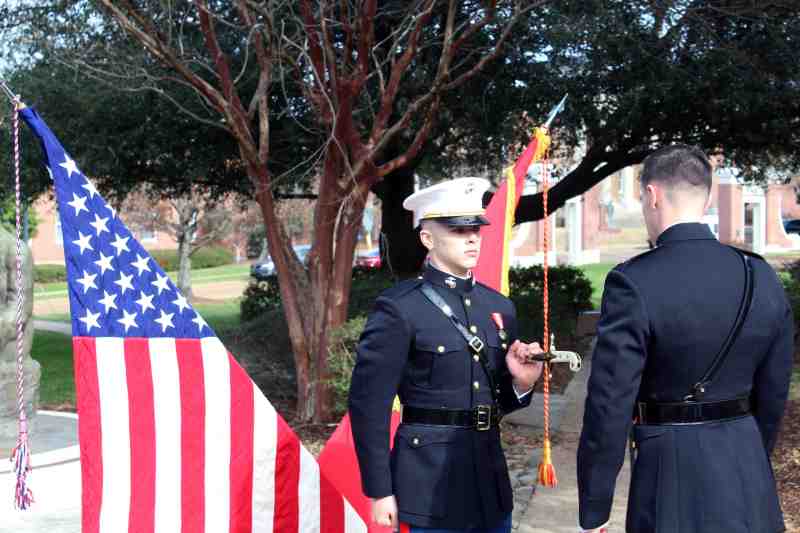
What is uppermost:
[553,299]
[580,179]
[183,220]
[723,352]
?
[580,179]

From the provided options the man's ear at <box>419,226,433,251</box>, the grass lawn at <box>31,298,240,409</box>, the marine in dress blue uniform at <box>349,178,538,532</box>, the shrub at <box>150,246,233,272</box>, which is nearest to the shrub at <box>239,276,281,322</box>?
the grass lawn at <box>31,298,240,409</box>

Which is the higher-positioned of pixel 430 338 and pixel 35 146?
pixel 35 146

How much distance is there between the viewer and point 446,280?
3971 mm

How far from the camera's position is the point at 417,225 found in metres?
4.20

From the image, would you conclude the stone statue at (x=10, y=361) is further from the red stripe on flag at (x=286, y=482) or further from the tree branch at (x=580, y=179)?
the tree branch at (x=580, y=179)

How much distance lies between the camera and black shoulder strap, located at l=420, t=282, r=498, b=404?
3859mm

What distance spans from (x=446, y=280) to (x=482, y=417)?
569mm

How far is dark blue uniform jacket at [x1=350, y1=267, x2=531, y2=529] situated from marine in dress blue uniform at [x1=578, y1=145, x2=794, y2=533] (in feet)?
2.39

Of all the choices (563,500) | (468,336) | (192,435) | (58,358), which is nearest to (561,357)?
(468,336)

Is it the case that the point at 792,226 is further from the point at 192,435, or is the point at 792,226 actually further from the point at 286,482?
the point at 192,435

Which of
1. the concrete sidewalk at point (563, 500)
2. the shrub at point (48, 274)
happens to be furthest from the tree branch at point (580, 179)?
the shrub at point (48, 274)

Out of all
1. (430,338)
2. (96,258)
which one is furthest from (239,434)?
(430,338)

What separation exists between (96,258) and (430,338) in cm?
175

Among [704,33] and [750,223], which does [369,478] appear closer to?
[704,33]
